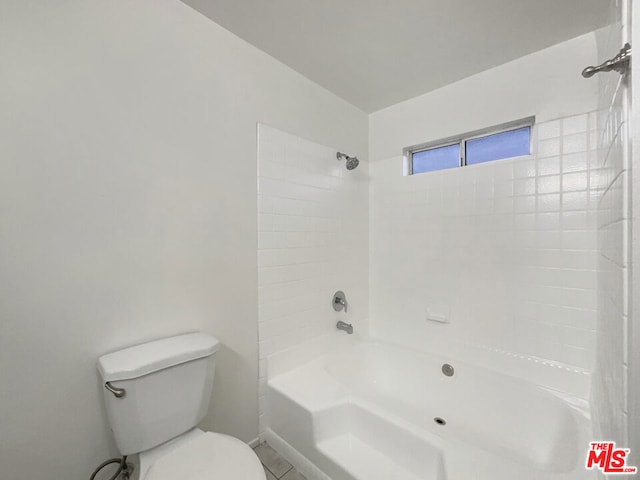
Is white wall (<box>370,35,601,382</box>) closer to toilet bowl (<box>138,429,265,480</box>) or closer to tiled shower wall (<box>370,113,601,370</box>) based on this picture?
tiled shower wall (<box>370,113,601,370</box>)

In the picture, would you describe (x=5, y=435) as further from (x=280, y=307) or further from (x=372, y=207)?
(x=372, y=207)

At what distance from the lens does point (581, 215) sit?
1.52 m

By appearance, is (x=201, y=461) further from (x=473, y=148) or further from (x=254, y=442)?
(x=473, y=148)

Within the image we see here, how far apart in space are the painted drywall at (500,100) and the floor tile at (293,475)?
91.1 inches

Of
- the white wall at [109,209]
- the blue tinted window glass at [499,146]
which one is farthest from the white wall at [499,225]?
the white wall at [109,209]

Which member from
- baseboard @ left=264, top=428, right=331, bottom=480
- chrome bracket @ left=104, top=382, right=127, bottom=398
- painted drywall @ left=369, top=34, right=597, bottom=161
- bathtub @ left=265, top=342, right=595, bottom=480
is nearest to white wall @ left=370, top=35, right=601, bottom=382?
painted drywall @ left=369, top=34, right=597, bottom=161

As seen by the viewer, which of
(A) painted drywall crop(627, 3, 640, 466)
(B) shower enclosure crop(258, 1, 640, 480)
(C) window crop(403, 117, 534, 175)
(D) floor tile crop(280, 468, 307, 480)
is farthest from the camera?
(C) window crop(403, 117, 534, 175)

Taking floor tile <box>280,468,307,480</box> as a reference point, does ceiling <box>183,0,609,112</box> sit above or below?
above

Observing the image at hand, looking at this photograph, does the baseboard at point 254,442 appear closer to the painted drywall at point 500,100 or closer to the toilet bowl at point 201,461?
the toilet bowl at point 201,461

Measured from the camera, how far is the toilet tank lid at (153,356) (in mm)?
1000

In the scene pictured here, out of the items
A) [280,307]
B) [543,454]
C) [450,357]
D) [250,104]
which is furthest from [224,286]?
[543,454]

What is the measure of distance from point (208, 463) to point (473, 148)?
2390 mm

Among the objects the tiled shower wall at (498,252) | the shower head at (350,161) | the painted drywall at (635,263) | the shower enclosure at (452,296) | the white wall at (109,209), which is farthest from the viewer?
the shower head at (350,161)

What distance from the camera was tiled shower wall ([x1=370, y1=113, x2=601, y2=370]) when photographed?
153cm
